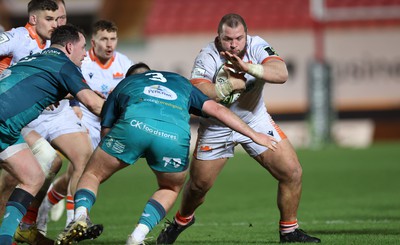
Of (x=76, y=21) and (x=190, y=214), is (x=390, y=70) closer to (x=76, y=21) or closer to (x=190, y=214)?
(x=76, y=21)

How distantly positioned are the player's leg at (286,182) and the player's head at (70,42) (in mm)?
2024

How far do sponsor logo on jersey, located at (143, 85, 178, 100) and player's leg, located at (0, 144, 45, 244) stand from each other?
118 cm

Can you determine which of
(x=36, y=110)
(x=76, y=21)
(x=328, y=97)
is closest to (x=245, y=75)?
(x=36, y=110)

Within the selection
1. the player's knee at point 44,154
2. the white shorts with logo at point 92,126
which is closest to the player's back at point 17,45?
the player's knee at point 44,154

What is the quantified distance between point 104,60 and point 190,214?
96.9 inches

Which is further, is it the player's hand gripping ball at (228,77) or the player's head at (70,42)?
the player's hand gripping ball at (228,77)

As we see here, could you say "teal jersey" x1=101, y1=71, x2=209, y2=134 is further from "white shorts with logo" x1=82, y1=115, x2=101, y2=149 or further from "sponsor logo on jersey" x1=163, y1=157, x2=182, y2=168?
"white shorts with logo" x1=82, y1=115, x2=101, y2=149

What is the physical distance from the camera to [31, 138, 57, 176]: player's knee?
8492 millimetres

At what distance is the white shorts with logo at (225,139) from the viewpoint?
327 inches

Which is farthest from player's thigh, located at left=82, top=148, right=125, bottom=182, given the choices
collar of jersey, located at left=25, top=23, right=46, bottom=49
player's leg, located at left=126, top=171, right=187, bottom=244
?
collar of jersey, located at left=25, top=23, right=46, bottom=49

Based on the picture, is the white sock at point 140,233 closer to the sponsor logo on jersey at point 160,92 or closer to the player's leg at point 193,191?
the sponsor logo on jersey at point 160,92

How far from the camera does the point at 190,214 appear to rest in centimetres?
864

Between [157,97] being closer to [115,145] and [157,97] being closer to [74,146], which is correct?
[115,145]

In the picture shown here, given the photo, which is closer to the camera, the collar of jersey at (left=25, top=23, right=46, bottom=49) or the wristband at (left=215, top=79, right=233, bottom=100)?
the wristband at (left=215, top=79, right=233, bottom=100)
